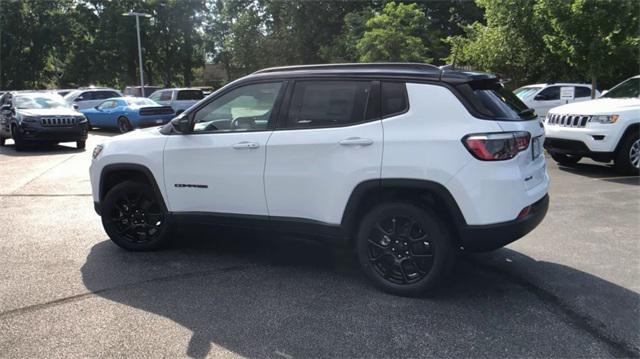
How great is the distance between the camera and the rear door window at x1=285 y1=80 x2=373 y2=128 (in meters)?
4.34

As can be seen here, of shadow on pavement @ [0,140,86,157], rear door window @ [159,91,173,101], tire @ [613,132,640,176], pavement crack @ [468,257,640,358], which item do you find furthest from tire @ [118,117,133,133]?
pavement crack @ [468,257,640,358]

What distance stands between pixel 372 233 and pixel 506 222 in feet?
3.33

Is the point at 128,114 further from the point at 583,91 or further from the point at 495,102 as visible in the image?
the point at 495,102

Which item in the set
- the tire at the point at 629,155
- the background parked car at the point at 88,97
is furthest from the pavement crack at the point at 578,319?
the background parked car at the point at 88,97

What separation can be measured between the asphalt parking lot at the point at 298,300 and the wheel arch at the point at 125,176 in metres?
0.53

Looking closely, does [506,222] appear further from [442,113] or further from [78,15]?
[78,15]

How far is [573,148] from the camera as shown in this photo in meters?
9.44

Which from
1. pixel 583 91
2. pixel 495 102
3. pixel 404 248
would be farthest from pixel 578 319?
pixel 583 91

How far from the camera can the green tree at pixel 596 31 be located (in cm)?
1484

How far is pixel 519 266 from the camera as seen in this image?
4.99 meters

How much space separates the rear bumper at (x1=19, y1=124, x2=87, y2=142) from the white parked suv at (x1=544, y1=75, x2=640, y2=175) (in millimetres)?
12114

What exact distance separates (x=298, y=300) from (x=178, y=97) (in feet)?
69.4

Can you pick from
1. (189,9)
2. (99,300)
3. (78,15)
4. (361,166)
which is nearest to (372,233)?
(361,166)

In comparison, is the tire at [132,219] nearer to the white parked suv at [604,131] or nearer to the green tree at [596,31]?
the white parked suv at [604,131]
